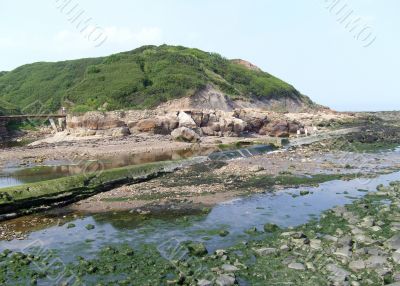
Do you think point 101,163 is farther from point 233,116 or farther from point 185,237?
point 233,116

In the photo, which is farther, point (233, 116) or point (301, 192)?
point (233, 116)

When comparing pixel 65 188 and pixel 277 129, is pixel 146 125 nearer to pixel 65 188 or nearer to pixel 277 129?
pixel 277 129

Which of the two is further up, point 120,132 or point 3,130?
point 3,130

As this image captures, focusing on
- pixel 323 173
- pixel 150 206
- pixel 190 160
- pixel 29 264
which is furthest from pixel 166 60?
pixel 29 264

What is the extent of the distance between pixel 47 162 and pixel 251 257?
102ft

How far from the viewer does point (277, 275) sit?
13852 millimetres

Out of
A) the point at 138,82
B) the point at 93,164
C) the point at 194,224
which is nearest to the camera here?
the point at 194,224

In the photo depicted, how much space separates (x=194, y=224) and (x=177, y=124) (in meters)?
40.7

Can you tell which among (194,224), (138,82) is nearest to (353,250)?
(194,224)

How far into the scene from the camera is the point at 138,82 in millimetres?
88562

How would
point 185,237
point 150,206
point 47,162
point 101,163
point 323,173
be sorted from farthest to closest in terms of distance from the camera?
point 47,162 → point 101,163 → point 323,173 → point 150,206 → point 185,237

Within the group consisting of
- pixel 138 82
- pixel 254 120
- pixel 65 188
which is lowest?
pixel 65 188

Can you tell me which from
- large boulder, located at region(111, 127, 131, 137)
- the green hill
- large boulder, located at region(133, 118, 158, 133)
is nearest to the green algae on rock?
large boulder, located at region(111, 127, 131, 137)

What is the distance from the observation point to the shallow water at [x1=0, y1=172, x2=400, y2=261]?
17.8m
